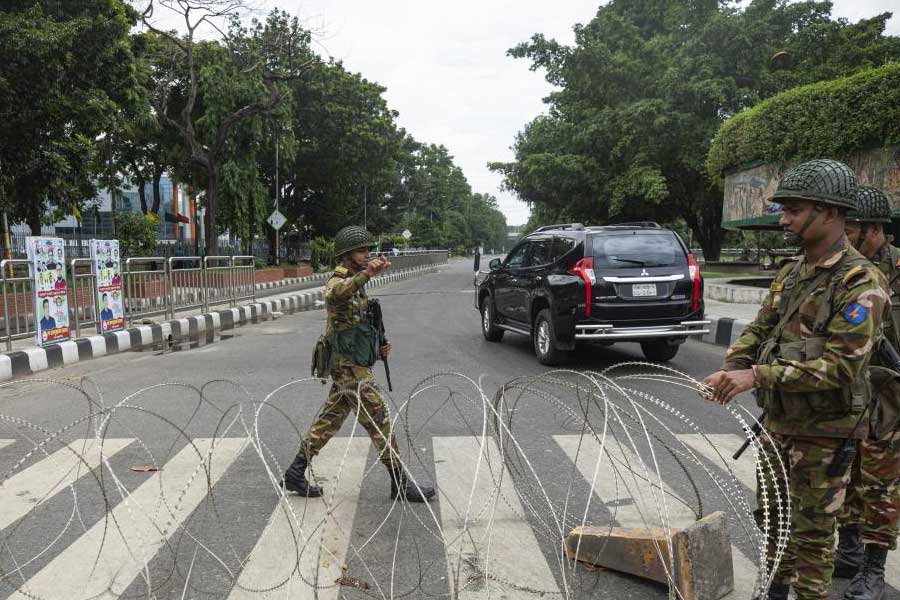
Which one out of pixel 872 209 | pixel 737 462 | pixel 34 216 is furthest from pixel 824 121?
pixel 34 216

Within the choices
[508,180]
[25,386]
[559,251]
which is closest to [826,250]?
[559,251]

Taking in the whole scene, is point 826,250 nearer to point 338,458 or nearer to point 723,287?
point 338,458

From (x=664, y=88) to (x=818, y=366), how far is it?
2388 centimetres

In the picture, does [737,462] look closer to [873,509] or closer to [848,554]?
[848,554]

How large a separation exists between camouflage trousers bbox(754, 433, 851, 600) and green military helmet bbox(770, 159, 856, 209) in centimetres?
84

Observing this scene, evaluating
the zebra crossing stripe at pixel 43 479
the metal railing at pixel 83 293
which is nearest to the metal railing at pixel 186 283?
the metal railing at pixel 83 293

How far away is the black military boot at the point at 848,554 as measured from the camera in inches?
119

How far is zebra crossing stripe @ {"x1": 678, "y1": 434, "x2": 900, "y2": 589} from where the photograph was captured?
3179mm

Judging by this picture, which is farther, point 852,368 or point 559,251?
point 559,251

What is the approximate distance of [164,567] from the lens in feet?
10.3

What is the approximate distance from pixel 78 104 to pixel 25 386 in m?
9.95

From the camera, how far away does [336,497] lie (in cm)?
407

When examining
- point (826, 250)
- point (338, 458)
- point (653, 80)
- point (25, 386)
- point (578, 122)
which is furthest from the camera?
point (578, 122)

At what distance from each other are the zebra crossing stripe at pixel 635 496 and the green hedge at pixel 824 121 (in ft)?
34.0
